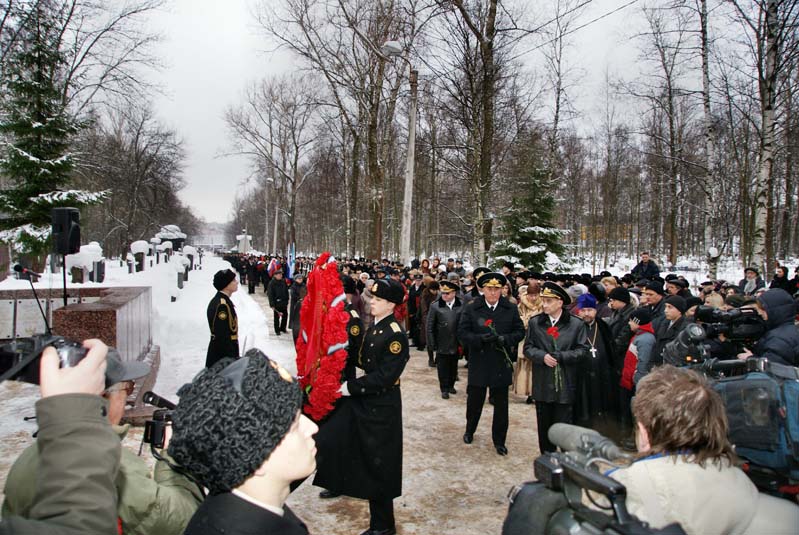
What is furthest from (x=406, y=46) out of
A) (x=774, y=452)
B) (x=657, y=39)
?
(x=774, y=452)

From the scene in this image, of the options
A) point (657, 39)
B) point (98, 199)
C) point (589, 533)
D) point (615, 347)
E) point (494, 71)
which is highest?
point (657, 39)

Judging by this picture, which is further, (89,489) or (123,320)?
(123,320)

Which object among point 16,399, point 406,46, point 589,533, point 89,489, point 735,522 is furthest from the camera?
point 406,46

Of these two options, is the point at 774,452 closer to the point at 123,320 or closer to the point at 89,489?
the point at 89,489

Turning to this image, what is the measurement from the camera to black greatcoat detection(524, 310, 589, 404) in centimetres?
498

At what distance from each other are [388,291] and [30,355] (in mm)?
3033

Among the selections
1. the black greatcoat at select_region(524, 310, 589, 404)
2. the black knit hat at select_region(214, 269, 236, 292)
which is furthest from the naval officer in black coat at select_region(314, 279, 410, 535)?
the black knit hat at select_region(214, 269, 236, 292)

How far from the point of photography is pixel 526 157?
19.9 metres

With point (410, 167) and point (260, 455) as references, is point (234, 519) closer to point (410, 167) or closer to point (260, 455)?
point (260, 455)

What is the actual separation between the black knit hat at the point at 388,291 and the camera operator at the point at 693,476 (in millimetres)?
2621

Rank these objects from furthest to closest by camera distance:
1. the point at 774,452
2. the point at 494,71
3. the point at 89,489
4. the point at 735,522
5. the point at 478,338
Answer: the point at 494,71, the point at 478,338, the point at 774,452, the point at 735,522, the point at 89,489

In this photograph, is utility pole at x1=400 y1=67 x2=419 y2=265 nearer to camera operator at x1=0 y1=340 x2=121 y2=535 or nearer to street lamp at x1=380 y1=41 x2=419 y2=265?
street lamp at x1=380 y1=41 x2=419 y2=265

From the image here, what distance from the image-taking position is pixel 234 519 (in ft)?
4.50

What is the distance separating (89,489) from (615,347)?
6227 mm
